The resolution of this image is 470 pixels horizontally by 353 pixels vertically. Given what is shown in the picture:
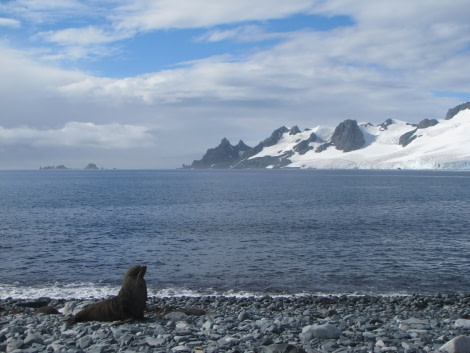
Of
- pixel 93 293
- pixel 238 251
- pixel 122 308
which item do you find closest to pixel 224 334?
pixel 122 308

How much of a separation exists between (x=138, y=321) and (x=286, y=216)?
33.4 metres

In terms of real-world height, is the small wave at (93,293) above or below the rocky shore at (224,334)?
below

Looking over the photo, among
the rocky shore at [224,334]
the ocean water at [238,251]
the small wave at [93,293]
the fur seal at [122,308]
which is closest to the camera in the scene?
the rocky shore at [224,334]

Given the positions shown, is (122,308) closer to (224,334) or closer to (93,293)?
(224,334)

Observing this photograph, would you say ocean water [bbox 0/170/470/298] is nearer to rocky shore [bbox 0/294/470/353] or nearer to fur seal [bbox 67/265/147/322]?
rocky shore [bbox 0/294/470/353]

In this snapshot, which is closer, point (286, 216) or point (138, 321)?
point (138, 321)

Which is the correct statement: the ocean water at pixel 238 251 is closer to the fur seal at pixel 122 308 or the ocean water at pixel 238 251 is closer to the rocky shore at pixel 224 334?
the rocky shore at pixel 224 334

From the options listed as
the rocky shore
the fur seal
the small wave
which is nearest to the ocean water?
the small wave

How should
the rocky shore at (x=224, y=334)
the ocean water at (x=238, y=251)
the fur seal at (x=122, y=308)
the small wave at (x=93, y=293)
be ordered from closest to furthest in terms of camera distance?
the rocky shore at (x=224, y=334) < the fur seal at (x=122, y=308) < the small wave at (x=93, y=293) < the ocean water at (x=238, y=251)

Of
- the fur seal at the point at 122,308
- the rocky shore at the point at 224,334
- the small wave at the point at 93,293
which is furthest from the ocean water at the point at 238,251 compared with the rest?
the fur seal at the point at 122,308

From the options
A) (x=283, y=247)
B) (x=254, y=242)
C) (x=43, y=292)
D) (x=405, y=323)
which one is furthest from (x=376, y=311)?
(x=254, y=242)

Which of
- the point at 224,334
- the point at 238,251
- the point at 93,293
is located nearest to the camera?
the point at 224,334

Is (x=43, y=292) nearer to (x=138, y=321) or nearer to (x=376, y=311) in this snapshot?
(x=138, y=321)

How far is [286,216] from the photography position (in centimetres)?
4394
